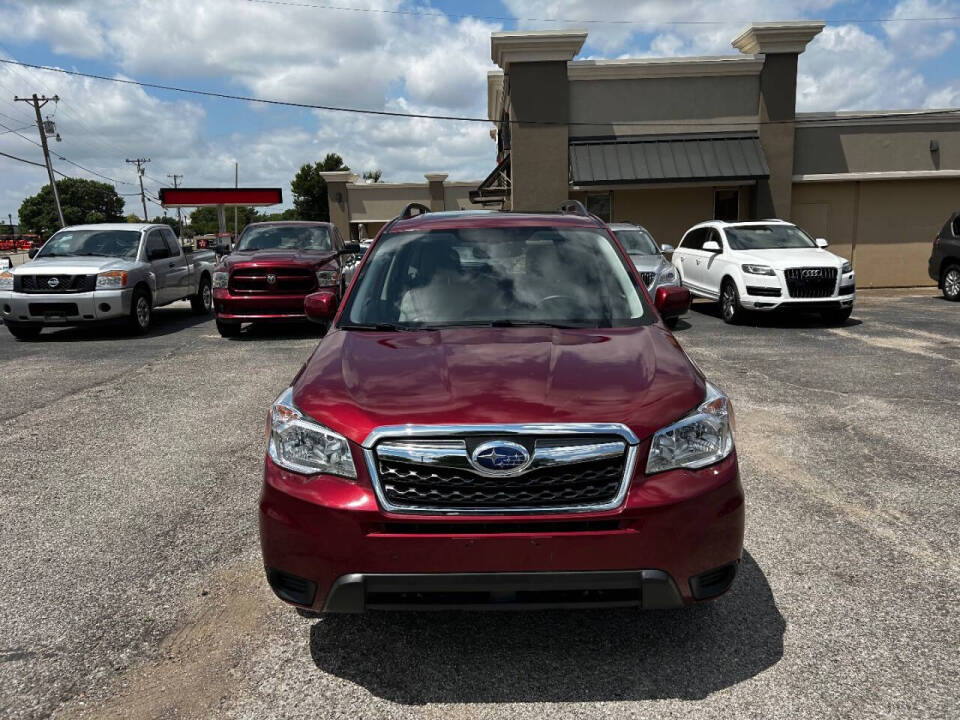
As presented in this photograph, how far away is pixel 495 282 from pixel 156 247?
11716 mm

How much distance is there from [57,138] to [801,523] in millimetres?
62414

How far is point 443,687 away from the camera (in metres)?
2.85

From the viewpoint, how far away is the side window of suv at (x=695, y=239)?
50.5 ft

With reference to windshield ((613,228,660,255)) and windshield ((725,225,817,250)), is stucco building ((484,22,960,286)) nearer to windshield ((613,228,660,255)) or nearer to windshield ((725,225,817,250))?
windshield ((725,225,817,250))

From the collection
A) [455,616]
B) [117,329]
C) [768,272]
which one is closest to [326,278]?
[117,329]

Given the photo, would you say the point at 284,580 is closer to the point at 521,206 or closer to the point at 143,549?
the point at 143,549

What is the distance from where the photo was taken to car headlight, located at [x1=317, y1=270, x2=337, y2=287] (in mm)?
12141

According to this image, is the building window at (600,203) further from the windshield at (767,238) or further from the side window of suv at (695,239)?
the windshield at (767,238)

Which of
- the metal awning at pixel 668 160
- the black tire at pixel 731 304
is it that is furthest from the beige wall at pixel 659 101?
the black tire at pixel 731 304

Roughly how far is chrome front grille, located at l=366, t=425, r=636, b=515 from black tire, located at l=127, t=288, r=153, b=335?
1145cm

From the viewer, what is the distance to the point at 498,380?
2.96 metres

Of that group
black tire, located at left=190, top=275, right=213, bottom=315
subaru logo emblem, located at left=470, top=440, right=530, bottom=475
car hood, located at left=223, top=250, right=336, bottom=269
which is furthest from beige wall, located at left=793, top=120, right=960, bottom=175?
subaru logo emblem, located at left=470, top=440, right=530, bottom=475

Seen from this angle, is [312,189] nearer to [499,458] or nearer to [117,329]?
[117,329]

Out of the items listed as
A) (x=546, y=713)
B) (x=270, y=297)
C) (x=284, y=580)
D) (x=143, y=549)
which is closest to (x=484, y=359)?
(x=284, y=580)
